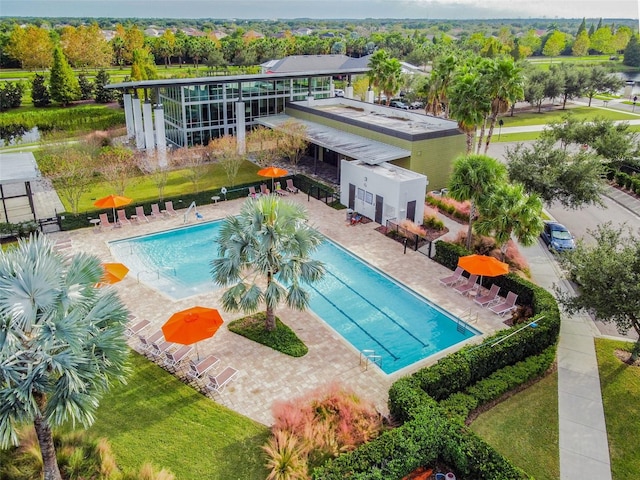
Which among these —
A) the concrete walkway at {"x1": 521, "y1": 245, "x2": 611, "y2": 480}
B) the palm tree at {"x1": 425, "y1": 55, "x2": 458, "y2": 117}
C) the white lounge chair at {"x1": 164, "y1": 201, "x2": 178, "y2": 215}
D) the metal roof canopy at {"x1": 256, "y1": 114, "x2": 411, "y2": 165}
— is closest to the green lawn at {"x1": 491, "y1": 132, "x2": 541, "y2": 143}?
the palm tree at {"x1": 425, "y1": 55, "x2": 458, "y2": 117}

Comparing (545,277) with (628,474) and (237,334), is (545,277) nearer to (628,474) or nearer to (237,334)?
(628,474)

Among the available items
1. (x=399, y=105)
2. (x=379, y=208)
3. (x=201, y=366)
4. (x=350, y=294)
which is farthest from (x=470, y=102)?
(x=399, y=105)

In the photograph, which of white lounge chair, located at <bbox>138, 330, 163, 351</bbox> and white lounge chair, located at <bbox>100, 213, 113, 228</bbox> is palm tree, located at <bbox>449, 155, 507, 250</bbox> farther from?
white lounge chair, located at <bbox>100, 213, 113, 228</bbox>

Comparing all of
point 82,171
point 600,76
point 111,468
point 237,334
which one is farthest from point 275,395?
point 600,76

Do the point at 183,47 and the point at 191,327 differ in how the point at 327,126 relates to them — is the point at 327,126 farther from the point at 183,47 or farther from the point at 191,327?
the point at 183,47

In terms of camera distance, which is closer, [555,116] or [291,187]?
[291,187]
